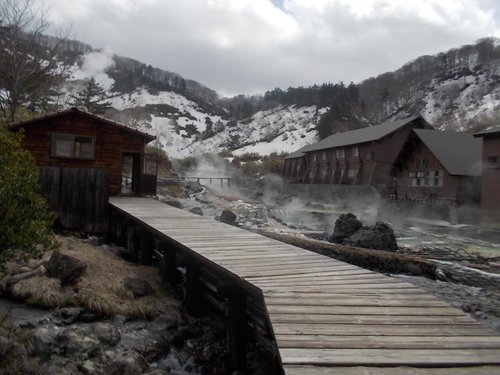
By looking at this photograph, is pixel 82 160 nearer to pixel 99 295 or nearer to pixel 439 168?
pixel 99 295

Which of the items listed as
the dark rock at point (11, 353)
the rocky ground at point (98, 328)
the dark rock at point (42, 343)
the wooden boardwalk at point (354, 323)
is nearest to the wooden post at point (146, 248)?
the rocky ground at point (98, 328)

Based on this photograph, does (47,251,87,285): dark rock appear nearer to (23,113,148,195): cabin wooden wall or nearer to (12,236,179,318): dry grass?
(12,236,179,318): dry grass

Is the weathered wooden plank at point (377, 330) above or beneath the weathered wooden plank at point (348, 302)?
beneath

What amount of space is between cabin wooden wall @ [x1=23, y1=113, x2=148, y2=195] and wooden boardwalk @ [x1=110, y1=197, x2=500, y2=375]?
481 inches

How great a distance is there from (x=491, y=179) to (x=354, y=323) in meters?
25.9

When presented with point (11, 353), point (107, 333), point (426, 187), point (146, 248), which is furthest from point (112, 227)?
point (426, 187)

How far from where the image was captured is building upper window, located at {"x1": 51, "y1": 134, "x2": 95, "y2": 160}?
17.4m

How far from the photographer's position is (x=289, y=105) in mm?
125625

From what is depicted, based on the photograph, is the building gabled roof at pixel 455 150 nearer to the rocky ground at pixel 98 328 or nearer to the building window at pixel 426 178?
the building window at pixel 426 178

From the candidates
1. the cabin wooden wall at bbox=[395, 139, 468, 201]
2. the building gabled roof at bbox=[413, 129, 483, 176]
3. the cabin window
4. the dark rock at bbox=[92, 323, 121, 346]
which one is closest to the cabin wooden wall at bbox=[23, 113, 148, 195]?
the cabin window

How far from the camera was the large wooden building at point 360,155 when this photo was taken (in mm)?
40562

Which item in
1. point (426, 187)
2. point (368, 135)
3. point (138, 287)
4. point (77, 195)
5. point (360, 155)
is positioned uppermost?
point (368, 135)

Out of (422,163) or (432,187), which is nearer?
(432,187)

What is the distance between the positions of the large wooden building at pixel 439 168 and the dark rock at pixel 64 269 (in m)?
28.0
